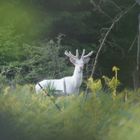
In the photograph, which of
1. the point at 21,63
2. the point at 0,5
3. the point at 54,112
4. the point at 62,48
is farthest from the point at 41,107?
the point at 62,48

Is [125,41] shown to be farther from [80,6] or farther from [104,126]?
[104,126]

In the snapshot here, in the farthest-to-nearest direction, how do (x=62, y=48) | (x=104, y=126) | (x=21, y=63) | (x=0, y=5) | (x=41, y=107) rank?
(x=62, y=48) < (x=21, y=63) < (x=0, y=5) < (x=41, y=107) < (x=104, y=126)

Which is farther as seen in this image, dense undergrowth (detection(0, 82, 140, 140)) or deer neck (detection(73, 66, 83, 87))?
deer neck (detection(73, 66, 83, 87))

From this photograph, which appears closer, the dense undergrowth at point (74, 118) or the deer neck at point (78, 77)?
the dense undergrowth at point (74, 118)

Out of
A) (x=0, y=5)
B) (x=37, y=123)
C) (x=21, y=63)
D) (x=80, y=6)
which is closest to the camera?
(x=37, y=123)

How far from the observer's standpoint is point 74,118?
6.38 meters

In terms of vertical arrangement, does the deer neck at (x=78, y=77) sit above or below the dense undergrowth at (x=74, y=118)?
below

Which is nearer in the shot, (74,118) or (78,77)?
(74,118)

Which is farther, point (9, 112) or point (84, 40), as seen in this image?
point (84, 40)

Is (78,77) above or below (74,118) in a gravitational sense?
below

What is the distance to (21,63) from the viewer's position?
2080 cm

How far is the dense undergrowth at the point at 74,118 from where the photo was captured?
5.97 m

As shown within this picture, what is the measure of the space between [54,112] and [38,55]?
14631 mm

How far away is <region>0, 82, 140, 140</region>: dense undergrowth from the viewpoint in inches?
235
